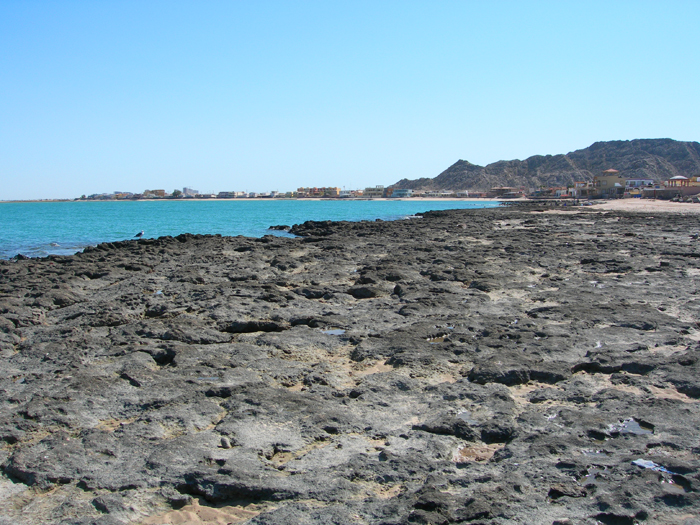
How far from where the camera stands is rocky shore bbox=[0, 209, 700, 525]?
3.40 m

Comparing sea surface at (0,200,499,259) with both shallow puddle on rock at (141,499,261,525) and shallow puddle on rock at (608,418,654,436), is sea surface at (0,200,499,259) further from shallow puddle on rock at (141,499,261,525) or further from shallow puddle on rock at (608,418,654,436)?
shallow puddle on rock at (608,418,654,436)

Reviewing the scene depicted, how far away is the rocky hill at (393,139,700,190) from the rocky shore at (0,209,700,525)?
150 metres

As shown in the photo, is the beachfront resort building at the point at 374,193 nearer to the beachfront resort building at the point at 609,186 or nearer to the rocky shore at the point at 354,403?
the beachfront resort building at the point at 609,186

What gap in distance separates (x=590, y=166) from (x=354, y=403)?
190m

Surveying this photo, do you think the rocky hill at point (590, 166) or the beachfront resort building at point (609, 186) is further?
the rocky hill at point (590, 166)

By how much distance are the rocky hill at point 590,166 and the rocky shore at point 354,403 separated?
15024cm

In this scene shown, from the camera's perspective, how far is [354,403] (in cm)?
503

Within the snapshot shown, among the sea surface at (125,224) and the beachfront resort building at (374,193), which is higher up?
the beachfront resort building at (374,193)

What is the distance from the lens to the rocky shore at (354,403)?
3.40 m

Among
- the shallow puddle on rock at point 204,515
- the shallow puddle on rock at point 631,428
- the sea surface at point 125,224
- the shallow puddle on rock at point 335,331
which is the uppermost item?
the sea surface at point 125,224

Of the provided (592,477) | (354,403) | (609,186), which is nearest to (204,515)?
(354,403)

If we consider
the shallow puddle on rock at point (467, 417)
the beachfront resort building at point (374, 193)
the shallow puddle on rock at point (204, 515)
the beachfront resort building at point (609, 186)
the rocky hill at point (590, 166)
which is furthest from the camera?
the beachfront resort building at point (374, 193)

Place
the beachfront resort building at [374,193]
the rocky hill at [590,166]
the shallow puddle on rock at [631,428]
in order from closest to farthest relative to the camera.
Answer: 1. the shallow puddle on rock at [631,428]
2. the rocky hill at [590,166]
3. the beachfront resort building at [374,193]

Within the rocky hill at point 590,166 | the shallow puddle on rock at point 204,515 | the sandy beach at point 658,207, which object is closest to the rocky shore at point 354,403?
the shallow puddle on rock at point 204,515
